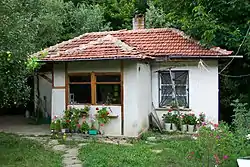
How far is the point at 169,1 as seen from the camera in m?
16.4

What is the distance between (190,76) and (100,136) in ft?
14.4

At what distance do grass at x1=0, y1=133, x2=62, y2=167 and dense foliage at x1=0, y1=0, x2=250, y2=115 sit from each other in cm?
274

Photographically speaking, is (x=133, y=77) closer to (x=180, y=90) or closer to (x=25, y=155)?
(x=180, y=90)

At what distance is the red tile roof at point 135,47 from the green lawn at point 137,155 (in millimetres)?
3078

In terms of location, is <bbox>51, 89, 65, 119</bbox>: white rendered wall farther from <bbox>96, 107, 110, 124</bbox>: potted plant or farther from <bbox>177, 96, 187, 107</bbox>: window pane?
<bbox>177, 96, 187, 107</bbox>: window pane

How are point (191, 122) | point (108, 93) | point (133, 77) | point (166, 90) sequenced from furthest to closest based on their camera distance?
point (166, 90), point (191, 122), point (108, 93), point (133, 77)

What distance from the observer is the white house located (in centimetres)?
1139

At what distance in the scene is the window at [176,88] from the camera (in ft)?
42.5

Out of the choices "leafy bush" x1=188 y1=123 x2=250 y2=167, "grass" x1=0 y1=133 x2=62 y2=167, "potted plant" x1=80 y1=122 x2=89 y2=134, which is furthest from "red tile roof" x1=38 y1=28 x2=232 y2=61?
"leafy bush" x1=188 y1=123 x2=250 y2=167

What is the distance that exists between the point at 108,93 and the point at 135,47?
6.90 feet

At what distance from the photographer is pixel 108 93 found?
11797 mm

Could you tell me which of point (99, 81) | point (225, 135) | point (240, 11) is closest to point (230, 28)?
point (240, 11)

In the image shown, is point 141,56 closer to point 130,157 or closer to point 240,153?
point 130,157

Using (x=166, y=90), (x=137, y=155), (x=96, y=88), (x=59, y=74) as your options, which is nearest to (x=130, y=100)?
(x=96, y=88)
